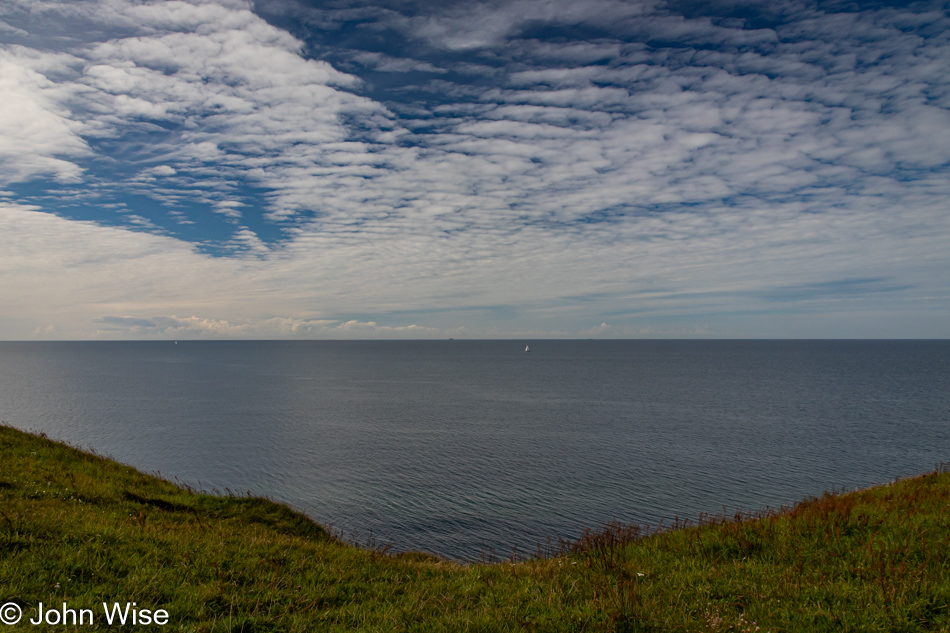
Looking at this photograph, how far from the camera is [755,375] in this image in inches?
5827

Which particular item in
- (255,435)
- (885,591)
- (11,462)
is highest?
(885,591)

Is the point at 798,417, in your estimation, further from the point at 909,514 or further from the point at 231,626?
the point at 231,626

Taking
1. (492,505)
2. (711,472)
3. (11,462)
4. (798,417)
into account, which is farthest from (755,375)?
(11,462)

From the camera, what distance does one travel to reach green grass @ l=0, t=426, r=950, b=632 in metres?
7.58

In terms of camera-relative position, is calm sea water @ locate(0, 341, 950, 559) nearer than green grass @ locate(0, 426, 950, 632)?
No

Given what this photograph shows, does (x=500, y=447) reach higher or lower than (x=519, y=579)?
lower

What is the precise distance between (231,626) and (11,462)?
57.8ft

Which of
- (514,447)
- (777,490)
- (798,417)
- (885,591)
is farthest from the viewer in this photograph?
(798,417)

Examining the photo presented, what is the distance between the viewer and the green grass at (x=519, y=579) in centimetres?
758

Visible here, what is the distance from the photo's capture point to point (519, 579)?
9.84 m

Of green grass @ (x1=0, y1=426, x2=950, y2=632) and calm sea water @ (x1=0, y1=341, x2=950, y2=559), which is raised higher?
green grass @ (x1=0, y1=426, x2=950, y2=632)

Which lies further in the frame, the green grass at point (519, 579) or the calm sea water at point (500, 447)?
the calm sea water at point (500, 447)

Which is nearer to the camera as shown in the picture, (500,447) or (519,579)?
(519,579)

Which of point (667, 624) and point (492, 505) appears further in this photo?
point (492, 505)
